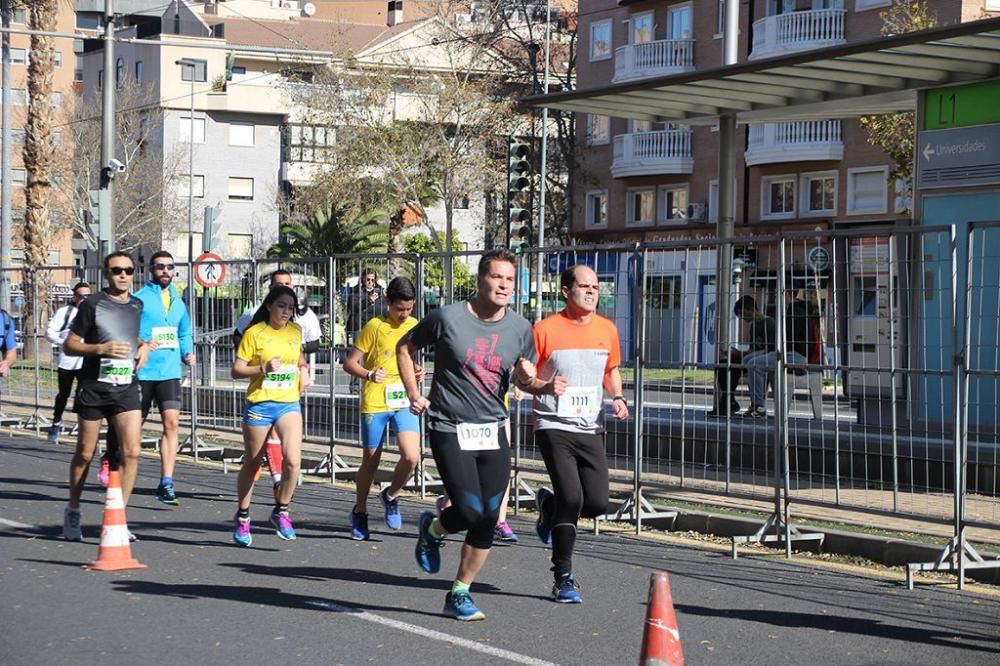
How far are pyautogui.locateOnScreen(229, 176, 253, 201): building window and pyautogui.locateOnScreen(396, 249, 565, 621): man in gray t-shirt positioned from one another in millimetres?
75398

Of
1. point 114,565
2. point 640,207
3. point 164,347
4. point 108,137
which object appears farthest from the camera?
point 640,207

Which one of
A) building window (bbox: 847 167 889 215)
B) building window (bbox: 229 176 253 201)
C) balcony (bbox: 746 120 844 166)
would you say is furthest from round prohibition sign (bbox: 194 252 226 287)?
building window (bbox: 229 176 253 201)

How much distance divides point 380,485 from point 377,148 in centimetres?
3416

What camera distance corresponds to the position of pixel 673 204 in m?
52.0

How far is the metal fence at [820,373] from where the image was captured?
1095 cm

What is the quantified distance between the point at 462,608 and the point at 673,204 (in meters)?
44.2

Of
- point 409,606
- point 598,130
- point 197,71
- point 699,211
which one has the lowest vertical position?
point 409,606

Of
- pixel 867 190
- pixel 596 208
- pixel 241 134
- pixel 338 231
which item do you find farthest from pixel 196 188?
pixel 867 190

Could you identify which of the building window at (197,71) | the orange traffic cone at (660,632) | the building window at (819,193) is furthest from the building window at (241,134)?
the orange traffic cone at (660,632)

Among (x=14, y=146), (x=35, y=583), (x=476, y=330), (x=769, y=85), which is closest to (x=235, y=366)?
(x=35, y=583)

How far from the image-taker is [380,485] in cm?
1576

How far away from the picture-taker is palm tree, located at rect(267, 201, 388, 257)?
2312 inches

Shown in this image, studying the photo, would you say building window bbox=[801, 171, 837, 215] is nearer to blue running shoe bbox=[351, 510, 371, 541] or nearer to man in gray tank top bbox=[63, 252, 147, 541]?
blue running shoe bbox=[351, 510, 371, 541]

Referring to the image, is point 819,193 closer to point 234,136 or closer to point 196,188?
point 234,136
